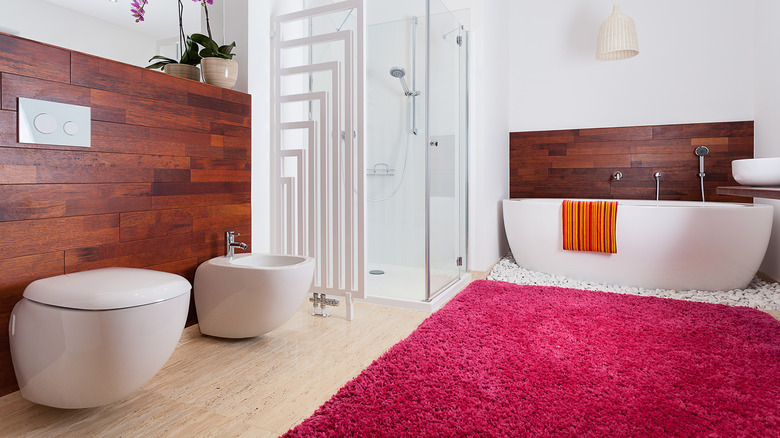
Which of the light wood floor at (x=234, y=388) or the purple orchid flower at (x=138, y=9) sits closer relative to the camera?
the light wood floor at (x=234, y=388)

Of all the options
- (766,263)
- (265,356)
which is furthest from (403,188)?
(766,263)

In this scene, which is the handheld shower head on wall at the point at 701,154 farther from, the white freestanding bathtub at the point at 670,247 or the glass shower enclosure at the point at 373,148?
the glass shower enclosure at the point at 373,148

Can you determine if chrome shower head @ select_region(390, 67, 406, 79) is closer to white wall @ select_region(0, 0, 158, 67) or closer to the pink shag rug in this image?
white wall @ select_region(0, 0, 158, 67)

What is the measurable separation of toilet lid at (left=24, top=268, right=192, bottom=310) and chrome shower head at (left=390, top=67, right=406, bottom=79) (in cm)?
171

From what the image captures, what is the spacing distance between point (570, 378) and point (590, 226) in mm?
1720

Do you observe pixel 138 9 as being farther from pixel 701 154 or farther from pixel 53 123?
pixel 701 154

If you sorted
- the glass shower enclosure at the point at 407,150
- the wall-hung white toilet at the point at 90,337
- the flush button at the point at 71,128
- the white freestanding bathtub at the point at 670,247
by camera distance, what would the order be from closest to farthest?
the wall-hung white toilet at the point at 90,337
the flush button at the point at 71,128
the glass shower enclosure at the point at 407,150
the white freestanding bathtub at the point at 670,247

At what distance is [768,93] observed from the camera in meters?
3.13

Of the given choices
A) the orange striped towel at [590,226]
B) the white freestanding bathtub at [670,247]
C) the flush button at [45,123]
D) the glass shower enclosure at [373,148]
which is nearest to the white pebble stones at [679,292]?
the white freestanding bathtub at [670,247]

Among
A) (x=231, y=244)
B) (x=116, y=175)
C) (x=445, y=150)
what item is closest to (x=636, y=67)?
(x=445, y=150)

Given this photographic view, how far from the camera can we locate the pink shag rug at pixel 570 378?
48.4 inches

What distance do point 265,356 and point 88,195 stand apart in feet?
2.87

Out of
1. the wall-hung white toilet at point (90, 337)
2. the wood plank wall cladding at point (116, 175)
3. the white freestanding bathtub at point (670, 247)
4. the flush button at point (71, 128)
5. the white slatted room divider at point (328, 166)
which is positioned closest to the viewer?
the wall-hung white toilet at point (90, 337)

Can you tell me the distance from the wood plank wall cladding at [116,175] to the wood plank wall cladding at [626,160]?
279 cm
